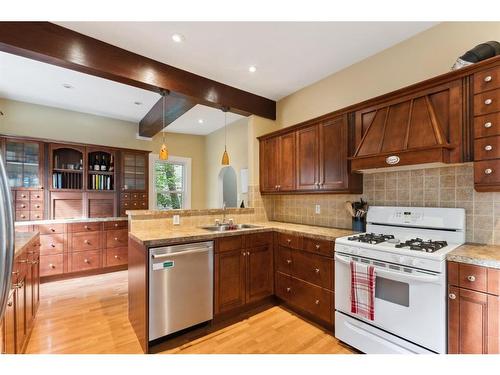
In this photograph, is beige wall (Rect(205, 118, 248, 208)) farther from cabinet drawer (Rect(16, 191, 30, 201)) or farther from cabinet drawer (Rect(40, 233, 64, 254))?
cabinet drawer (Rect(16, 191, 30, 201))

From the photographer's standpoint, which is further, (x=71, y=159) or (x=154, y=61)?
(x=71, y=159)

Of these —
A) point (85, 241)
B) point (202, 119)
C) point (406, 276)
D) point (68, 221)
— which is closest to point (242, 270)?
point (406, 276)

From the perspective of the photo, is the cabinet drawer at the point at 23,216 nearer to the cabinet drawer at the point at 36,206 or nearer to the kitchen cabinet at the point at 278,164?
the cabinet drawer at the point at 36,206

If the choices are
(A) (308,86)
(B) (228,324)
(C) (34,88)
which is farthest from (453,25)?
(C) (34,88)

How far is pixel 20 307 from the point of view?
1864mm

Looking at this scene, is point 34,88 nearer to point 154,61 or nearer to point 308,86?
point 154,61

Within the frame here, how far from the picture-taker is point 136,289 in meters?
2.29

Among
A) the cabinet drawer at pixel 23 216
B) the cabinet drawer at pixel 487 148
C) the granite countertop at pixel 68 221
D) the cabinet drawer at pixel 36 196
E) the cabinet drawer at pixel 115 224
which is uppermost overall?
the cabinet drawer at pixel 487 148

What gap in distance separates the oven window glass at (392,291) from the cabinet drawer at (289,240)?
0.89 meters

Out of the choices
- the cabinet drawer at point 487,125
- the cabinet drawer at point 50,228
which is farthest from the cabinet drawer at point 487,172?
the cabinet drawer at point 50,228

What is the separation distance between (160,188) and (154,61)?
3350 mm

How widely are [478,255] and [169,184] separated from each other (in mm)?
5303

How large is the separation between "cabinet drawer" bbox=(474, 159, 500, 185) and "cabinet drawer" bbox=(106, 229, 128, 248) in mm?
4612

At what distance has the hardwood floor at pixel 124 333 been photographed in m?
2.12
